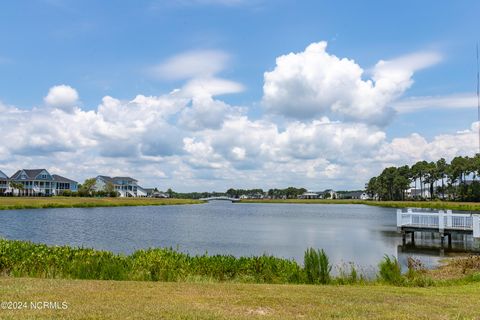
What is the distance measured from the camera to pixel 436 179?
417 feet

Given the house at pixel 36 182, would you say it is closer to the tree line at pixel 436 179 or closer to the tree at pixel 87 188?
the tree at pixel 87 188

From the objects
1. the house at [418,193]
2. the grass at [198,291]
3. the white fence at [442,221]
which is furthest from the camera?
the house at [418,193]

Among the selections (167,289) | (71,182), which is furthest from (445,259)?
(71,182)

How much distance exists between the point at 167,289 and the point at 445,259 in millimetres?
22376

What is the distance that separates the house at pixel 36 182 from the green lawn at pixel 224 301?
4776 inches

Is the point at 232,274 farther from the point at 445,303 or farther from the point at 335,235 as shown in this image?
the point at 335,235

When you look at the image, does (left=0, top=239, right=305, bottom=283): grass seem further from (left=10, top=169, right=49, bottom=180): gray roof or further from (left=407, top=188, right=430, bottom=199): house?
(left=407, top=188, right=430, bottom=199): house

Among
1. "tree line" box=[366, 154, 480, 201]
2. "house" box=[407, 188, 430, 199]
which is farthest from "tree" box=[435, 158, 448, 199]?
"house" box=[407, 188, 430, 199]

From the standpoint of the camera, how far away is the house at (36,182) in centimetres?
12338

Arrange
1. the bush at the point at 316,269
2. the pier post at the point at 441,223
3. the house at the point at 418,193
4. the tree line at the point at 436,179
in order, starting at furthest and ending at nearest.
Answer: the house at the point at 418,193 → the tree line at the point at 436,179 → the pier post at the point at 441,223 → the bush at the point at 316,269

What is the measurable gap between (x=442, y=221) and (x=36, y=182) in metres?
119

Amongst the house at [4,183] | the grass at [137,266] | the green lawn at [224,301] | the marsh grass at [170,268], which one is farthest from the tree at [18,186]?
the green lawn at [224,301]

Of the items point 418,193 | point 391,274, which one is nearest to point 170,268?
point 391,274

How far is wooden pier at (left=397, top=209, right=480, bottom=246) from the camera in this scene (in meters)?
33.3
